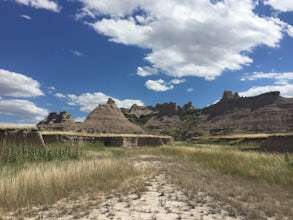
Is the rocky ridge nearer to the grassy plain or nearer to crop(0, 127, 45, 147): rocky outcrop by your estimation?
crop(0, 127, 45, 147): rocky outcrop

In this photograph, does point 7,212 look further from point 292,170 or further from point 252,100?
point 252,100

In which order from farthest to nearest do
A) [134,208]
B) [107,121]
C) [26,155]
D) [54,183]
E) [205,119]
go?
[205,119], [107,121], [26,155], [54,183], [134,208]

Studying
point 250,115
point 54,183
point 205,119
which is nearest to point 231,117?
point 250,115

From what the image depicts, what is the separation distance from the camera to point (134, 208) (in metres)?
7.30

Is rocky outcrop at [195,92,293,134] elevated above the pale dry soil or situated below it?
above

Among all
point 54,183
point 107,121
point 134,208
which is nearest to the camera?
point 134,208

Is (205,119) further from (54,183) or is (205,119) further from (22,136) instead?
(54,183)

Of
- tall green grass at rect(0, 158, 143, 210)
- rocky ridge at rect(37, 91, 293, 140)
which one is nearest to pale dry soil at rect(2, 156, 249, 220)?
tall green grass at rect(0, 158, 143, 210)

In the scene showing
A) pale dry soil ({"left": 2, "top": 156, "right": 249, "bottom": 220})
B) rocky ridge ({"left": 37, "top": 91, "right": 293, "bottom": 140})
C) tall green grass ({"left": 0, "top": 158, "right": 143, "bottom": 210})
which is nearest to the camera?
pale dry soil ({"left": 2, "top": 156, "right": 249, "bottom": 220})

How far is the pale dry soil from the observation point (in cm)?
675

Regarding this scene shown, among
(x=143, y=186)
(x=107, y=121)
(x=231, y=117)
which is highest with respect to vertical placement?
(x=107, y=121)

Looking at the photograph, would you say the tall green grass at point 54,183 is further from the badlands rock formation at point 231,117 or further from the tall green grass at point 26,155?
the badlands rock formation at point 231,117

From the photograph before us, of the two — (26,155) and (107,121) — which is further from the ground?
(107,121)

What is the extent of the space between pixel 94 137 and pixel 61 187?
36981 mm
